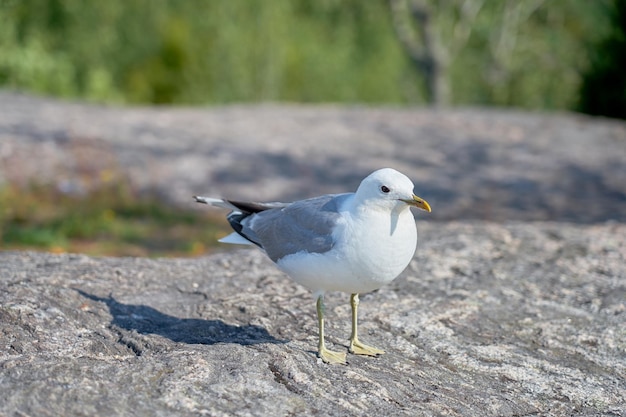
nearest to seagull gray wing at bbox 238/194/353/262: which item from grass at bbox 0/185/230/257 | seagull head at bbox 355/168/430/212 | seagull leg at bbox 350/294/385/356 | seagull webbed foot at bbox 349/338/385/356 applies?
seagull head at bbox 355/168/430/212

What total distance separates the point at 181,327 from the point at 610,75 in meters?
9.28

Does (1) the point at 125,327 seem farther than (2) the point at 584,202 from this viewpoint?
No

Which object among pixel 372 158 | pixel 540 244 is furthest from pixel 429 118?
pixel 540 244

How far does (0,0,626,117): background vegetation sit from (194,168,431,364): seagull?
878 cm

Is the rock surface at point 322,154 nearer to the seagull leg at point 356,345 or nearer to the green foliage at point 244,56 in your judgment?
the green foliage at point 244,56

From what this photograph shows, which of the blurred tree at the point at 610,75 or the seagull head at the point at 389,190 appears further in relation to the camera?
the blurred tree at the point at 610,75

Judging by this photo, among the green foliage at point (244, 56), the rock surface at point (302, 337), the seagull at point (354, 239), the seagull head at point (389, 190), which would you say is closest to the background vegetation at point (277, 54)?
the green foliage at point (244, 56)

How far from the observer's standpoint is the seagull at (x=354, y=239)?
3.11 metres

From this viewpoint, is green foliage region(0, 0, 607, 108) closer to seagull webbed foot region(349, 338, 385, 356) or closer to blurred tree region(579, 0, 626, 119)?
blurred tree region(579, 0, 626, 119)

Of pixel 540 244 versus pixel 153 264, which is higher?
pixel 540 244

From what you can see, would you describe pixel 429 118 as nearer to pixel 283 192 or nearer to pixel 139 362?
pixel 283 192

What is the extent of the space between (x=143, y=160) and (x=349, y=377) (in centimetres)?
563

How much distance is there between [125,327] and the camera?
359 cm

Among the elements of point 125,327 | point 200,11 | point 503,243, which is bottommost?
point 125,327
